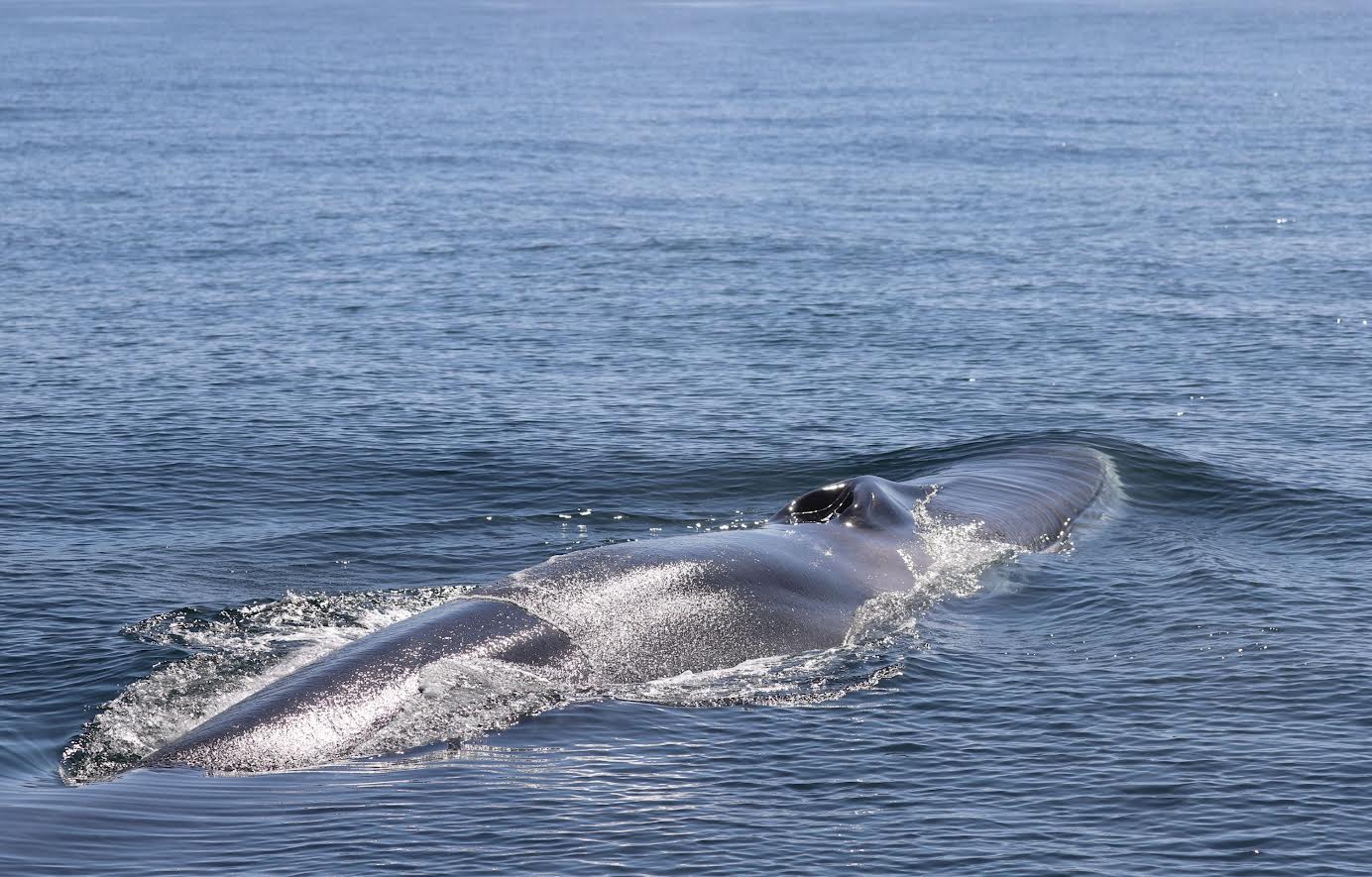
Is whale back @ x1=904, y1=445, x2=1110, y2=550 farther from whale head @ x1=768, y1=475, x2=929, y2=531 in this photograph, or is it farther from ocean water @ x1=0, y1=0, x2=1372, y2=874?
whale head @ x1=768, y1=475, x2=929, y2=531

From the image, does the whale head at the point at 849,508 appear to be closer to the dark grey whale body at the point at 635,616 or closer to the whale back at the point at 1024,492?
the dark grey whale body at the point at 635,616

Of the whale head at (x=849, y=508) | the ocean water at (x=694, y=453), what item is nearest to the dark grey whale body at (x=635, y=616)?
the whale head at (x=849, y=508)

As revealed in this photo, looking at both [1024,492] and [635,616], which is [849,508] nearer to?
[1024,492]

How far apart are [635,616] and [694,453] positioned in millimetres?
11112

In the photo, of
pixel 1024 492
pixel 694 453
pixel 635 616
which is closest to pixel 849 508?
pixel 1024 492

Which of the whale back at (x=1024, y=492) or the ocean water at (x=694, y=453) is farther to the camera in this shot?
the whale back at (x=1024, y=492)

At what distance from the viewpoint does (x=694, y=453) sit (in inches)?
1195

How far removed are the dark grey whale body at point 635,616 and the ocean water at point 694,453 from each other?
1.43 feet

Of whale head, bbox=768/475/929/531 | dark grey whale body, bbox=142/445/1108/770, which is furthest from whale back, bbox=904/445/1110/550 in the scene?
whale head, bbox=768/475/929/531

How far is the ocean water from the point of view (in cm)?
1645

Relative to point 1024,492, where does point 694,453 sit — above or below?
below

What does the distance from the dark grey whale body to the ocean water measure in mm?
435

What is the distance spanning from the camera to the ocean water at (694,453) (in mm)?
16453

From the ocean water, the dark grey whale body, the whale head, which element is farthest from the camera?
the whale head
